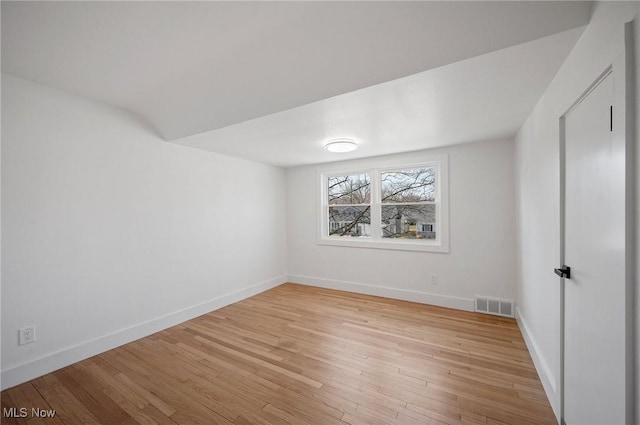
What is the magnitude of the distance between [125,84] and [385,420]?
129 inches

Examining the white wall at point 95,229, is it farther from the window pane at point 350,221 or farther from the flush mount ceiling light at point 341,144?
the window pane at point 350,221

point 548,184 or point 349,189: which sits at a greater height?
point 349,189

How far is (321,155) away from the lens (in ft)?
13.1

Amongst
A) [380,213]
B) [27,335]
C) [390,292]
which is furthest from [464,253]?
[27,335]

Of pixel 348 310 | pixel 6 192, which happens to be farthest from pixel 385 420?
pixel 6 192

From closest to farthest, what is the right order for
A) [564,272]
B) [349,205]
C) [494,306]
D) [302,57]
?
1. [564,272]
2. [302,57]
3. [494,306]
4. [349,205]

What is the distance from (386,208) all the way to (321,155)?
4.48ft

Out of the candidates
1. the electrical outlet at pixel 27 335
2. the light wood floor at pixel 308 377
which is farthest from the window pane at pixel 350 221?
the electrical outlet at pixel 27 335

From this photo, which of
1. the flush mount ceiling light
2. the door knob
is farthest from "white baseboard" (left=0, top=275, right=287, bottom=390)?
the door knob

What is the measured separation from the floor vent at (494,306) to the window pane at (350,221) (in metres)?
1.82

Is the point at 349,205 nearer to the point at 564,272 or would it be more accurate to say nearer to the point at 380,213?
the point at 380,213

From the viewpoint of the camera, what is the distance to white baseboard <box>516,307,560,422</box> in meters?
1.68

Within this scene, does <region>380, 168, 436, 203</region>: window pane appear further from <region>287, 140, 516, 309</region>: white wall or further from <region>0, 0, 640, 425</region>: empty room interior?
<region>287, 140, 516, 309</region>: white wall

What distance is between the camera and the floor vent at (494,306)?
10.5 feet
